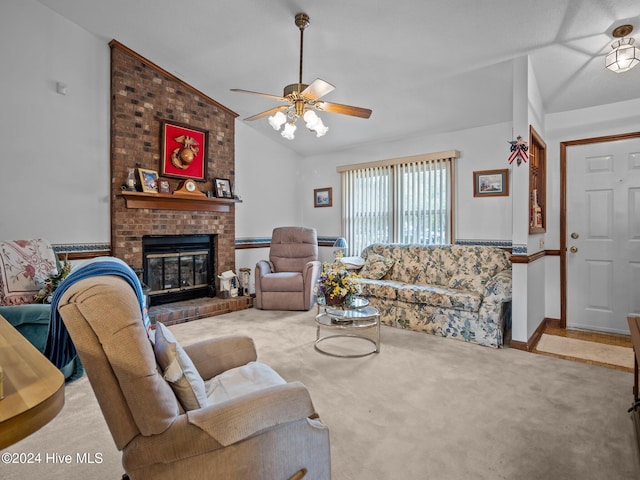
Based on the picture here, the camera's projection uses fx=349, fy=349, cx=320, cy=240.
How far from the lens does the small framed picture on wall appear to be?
603cm

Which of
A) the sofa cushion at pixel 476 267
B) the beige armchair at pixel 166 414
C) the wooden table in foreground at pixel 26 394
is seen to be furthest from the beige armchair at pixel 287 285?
the wooden table in foreground at pixel 26 394

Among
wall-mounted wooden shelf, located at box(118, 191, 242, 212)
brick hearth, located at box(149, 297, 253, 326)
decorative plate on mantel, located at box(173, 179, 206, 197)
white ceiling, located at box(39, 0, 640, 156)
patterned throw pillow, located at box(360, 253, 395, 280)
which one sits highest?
white ceiling, located at box(39, 0, 640, 156)

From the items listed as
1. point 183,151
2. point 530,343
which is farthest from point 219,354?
point 183,151

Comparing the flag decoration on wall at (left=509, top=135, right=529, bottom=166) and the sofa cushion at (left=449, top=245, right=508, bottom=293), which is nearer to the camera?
the flag decoration on wall at (left=509, top=135, right=529, bottom=166)

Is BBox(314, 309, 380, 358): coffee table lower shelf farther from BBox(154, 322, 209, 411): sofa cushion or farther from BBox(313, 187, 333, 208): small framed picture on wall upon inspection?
BBox(313, 187, 333, 208): small framed picture on wall

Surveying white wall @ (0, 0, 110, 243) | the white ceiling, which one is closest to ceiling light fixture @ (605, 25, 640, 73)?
the white ceiling

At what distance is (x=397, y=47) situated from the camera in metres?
3.12

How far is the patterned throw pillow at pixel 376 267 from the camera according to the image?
446 cm

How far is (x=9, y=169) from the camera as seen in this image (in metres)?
3.30

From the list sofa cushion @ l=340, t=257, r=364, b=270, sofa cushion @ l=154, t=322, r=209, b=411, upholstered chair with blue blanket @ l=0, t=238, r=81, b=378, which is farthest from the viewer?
sofa cushion @ l=340, t=257, r=364, b=270

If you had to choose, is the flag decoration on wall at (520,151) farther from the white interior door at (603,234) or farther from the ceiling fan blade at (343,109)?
the ceiling fan blade at (343,109)

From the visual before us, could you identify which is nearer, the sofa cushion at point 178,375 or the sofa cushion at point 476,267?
the sofa cushion at point 178,375

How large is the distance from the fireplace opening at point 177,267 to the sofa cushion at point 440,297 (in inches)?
108

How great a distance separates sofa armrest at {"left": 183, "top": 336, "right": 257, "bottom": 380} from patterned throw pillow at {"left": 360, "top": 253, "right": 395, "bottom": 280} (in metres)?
2.78
